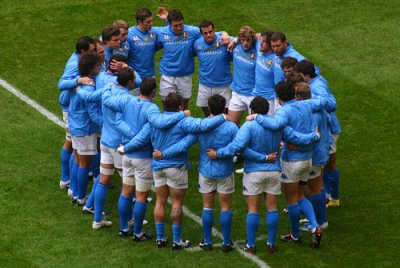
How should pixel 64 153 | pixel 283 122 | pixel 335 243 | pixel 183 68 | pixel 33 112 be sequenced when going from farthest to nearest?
1. pixel 33 112
2. pixel 183 68
3. pixel 64 153
4. pixel 335 243
5. pixel 283 122

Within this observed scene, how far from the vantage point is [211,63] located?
16.2 metres

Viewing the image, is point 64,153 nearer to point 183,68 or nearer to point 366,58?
point 183,68

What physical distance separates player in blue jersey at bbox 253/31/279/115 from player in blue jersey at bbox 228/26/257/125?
0.17 meters

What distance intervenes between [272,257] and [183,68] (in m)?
4.35

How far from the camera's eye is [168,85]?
1666 centimetres

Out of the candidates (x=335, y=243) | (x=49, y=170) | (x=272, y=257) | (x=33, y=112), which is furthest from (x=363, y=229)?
(x=33, y=112)

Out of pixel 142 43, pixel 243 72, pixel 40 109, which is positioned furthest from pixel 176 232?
pixel 40 109

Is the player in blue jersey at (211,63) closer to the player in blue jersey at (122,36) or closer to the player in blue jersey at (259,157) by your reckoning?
the player in blue jersey at (122,36)

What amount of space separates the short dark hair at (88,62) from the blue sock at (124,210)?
73.9 inches

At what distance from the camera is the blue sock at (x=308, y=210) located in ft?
44.0

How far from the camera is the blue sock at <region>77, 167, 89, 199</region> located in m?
14.6

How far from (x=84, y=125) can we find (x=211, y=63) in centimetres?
268

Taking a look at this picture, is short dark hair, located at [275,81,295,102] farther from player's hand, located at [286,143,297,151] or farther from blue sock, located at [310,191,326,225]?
blue sock, located at [310,191,326,225]

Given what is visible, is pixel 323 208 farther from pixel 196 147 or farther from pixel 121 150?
pixel 196 147
